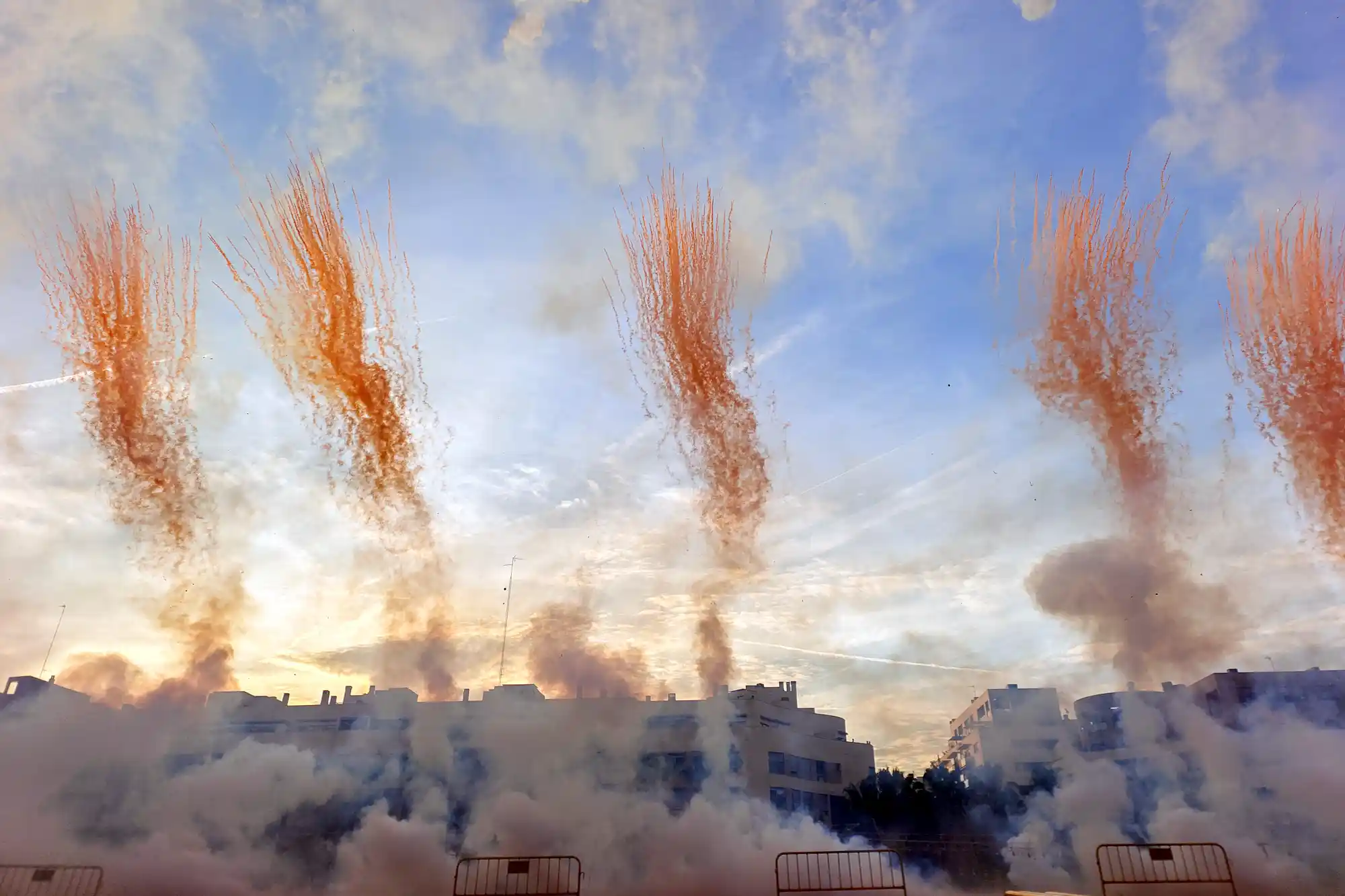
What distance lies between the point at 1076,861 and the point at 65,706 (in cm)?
4789

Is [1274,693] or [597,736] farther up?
[1274,693]

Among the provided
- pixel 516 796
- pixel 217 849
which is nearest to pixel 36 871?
pixel 217 849

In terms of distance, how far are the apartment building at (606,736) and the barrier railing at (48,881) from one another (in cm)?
1770

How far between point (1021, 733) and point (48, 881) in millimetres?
67406

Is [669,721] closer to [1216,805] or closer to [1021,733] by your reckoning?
[1216,805]

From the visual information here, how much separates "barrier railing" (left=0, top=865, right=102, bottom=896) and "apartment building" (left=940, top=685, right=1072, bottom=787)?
175 feet

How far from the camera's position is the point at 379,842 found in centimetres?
2505

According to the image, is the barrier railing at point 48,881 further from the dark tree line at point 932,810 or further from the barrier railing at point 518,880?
the dark tree line at point 932,810

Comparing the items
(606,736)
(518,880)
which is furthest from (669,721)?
(518,880)

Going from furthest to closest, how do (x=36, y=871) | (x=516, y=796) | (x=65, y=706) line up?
(x=65, y=706)
(x=516, y=796)
(x=36, y=871)

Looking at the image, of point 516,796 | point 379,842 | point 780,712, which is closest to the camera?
point 379,842

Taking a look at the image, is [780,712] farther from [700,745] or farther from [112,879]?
[112,879]

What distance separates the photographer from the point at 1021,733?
67.1 m

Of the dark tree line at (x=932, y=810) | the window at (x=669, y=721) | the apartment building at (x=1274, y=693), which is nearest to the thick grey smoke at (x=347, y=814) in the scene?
the window at (x=669, y=721)
